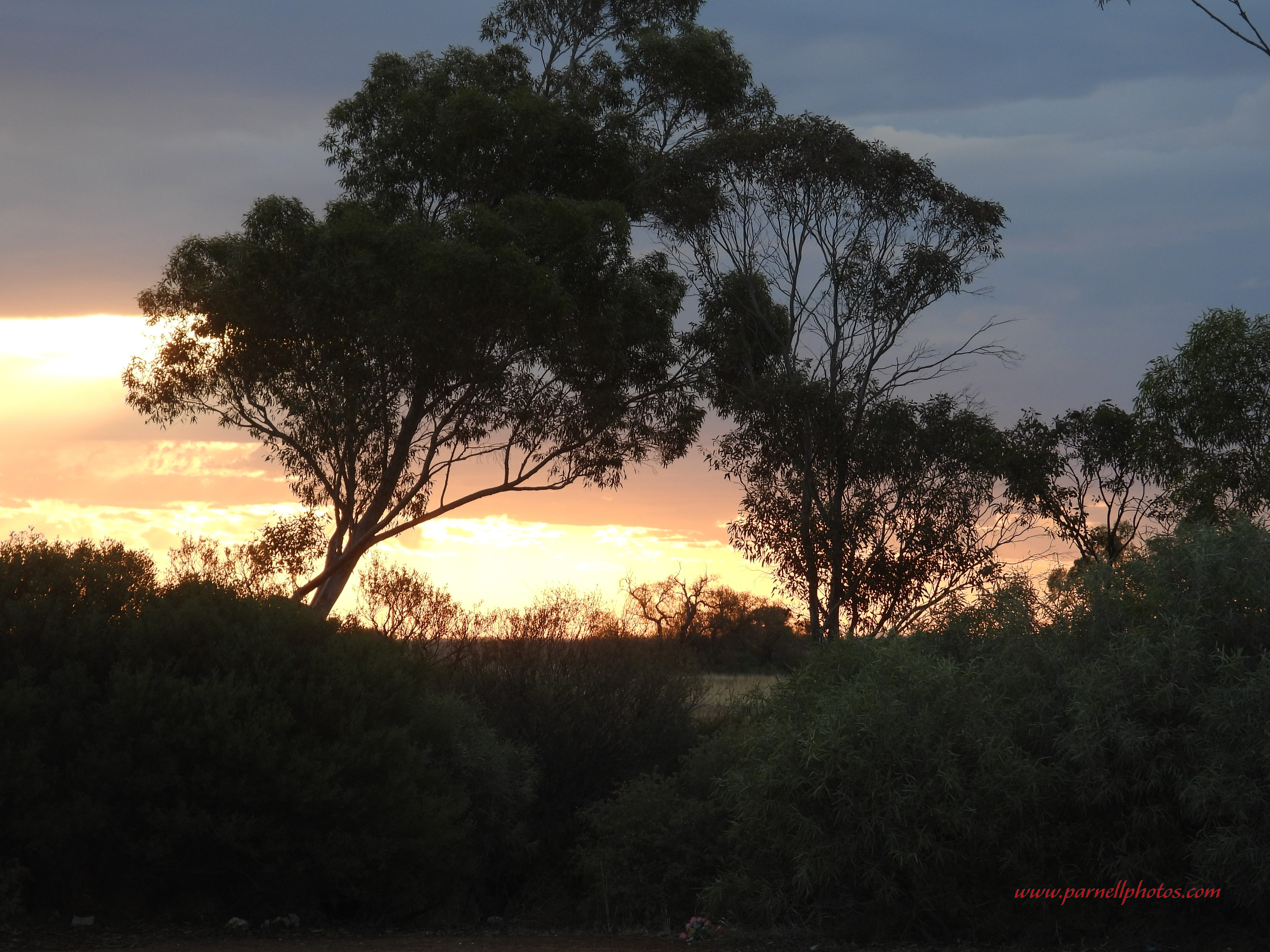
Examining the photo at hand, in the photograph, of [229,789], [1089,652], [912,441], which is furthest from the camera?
[912,441]

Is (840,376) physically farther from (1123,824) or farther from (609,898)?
(1123,824)

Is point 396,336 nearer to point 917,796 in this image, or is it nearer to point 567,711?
point 567,711

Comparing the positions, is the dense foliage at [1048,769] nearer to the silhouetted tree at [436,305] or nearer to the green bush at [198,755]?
the green bush at [198,755]

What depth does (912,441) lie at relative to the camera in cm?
2295

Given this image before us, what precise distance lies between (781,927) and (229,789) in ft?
16.1

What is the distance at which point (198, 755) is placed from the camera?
10406 mm

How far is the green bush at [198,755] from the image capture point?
10.2m

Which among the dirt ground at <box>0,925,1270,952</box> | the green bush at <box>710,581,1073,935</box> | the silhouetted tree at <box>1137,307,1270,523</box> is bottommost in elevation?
the dirt ground at <box>0,925,1270,952</box>

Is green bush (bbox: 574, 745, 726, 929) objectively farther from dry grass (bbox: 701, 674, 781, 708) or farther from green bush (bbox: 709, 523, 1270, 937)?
green bush (bbox: 709, 523, 1270, 937)

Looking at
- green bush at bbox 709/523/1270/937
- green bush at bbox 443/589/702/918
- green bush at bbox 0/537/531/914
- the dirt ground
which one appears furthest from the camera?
green bush at bbox 443/589/702/918

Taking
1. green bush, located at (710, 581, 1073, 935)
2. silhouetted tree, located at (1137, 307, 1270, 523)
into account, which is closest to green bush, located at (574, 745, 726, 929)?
green bush, located at (710, 581, 1073, 935)

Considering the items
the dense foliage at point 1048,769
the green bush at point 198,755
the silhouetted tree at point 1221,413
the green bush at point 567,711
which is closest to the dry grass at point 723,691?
the green bush at point 567,711

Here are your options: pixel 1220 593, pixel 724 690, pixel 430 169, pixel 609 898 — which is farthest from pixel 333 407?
pixel 1220 593

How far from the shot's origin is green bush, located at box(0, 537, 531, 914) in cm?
1023
